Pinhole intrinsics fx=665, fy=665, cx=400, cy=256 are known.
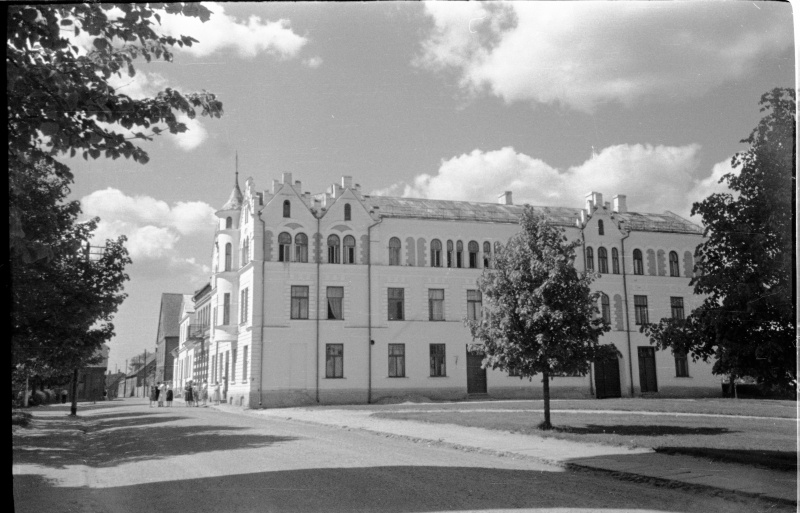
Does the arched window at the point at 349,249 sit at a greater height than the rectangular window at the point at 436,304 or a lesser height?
greater

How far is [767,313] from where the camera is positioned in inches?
409

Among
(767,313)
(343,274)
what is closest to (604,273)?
(343,274)

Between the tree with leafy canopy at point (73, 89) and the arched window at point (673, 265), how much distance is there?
11615mm

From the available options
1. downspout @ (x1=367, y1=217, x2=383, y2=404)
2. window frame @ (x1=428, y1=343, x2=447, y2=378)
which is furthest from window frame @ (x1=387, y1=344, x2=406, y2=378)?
window frame @ (x1=428, y1=343, x2=447, y2=378)

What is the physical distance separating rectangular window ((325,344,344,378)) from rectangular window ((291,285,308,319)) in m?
2.07

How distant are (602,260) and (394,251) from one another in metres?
9.58

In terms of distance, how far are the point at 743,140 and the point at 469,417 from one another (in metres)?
12.1

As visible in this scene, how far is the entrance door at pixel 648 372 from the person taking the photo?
20.0 m

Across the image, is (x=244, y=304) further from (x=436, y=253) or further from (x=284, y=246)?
(x=436, y=253)

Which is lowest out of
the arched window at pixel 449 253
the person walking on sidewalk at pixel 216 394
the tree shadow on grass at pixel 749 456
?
the tree shadow on grass at pixel 749 456

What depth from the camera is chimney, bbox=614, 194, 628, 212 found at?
1307 centimetres

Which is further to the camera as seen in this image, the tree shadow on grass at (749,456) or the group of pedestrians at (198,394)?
the group of pedestrians at (198,394)

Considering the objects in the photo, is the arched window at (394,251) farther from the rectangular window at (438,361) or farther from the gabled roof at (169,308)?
the gabled roof at (169,308)

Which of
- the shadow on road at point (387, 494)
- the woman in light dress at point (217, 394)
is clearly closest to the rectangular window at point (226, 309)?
the woman in light dress at point (217, 394)
